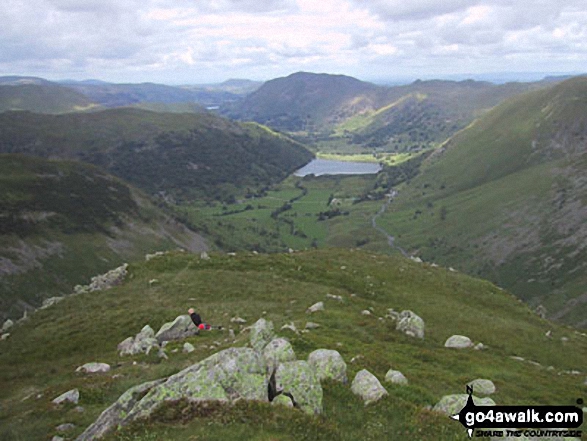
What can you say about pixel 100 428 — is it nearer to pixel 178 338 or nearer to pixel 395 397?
pixel 395 397

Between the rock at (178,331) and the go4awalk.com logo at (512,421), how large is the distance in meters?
27.5

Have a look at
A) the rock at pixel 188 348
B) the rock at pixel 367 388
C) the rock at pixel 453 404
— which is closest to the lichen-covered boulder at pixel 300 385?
the rock at pixel 367 388

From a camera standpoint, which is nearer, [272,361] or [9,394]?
[272,361]

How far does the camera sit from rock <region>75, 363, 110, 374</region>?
1404 inches

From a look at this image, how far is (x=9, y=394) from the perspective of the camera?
35.8 m

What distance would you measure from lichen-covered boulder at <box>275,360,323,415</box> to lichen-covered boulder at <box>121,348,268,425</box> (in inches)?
36.6


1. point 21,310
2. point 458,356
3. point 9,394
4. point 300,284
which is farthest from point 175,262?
point 21,310

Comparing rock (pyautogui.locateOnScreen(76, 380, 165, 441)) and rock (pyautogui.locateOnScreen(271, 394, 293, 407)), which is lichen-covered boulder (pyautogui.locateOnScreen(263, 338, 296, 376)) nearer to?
rock (pyautogui.locateOnScreen(271, 394, 293, 407))

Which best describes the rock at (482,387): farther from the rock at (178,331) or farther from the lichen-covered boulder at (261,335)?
the rock at (178,331)

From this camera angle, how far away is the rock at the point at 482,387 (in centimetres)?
3195

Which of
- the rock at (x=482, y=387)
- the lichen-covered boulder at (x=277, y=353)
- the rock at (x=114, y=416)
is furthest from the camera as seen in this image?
the rock at (x=482, y=387)

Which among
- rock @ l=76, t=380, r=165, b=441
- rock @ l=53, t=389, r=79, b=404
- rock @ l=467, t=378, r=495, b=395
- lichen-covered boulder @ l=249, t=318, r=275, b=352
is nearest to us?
rock @ l=76, t=380, r=165, b=441

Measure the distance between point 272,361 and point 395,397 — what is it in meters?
7.28

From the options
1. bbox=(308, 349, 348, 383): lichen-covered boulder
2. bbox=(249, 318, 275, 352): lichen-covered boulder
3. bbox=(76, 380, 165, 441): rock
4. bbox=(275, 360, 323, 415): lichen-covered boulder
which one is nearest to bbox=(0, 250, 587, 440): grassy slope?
bbox=(275, 360, 323, 415): lichen-covered boulder
